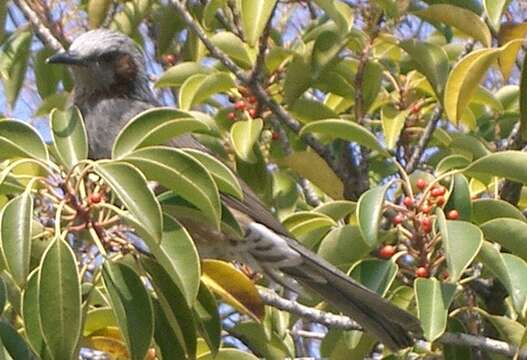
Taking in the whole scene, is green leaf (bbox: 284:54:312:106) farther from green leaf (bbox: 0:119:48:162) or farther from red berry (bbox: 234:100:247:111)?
green leaf (bbox: 0:119:48:162)

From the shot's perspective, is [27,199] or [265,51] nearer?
[27,199]

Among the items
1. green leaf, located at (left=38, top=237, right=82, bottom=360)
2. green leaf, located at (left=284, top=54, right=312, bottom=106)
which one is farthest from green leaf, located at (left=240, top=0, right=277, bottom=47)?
green leaf, located at (left=38, top=237, right=82, bottom=360)

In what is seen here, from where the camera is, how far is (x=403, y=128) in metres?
4.43

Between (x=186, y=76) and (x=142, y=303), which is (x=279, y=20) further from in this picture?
(x=142, y=303)

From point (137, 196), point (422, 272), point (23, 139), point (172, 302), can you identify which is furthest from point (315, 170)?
point (137, 196)

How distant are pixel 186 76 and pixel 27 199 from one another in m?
1.70

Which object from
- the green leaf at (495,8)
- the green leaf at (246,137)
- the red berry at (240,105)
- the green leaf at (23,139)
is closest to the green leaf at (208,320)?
the green leaf at (23,139)

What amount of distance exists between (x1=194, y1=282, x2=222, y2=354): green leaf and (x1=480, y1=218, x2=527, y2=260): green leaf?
728 millimetres

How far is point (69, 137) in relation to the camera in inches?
119

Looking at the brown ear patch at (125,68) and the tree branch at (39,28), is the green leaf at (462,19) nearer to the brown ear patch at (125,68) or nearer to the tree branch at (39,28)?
the brown ear patch at (125,68)

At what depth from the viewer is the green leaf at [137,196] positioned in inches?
102

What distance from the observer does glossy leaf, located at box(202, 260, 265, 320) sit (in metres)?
3.38

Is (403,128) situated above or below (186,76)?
below

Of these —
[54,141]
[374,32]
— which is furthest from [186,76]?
[54,141]
